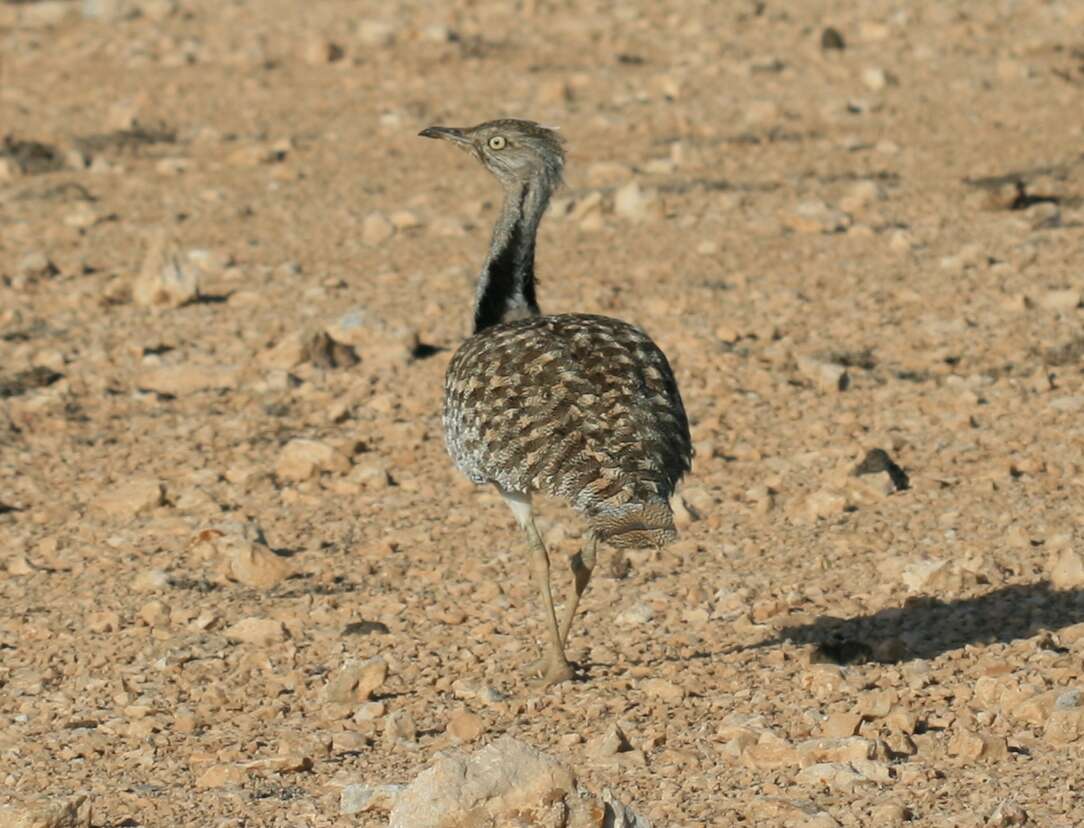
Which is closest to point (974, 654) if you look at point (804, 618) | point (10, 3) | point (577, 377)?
point (804, 618)

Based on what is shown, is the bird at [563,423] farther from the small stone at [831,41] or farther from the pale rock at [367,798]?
the small stone at [831,41]

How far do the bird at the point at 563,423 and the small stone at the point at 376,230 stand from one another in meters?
4.35

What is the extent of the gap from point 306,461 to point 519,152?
171cm

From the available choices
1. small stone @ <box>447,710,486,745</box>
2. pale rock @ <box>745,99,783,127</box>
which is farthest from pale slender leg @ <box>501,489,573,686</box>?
pale rock @ <box>745,99,783,127</box>

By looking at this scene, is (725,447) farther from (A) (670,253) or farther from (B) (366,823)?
(B) (366,823)

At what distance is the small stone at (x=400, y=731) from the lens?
5.77 metres

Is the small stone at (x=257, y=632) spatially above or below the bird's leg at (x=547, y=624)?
below

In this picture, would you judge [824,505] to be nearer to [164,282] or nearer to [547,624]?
[547,624]

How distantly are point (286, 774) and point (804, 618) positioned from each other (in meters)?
1.99

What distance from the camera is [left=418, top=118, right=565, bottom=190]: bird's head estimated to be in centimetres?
726

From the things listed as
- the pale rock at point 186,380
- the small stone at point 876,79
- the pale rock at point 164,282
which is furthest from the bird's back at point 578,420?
the small stone at point 876,79

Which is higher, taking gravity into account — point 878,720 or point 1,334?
point 878,720

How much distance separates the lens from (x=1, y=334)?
9836mm

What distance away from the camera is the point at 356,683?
20.1 ft
